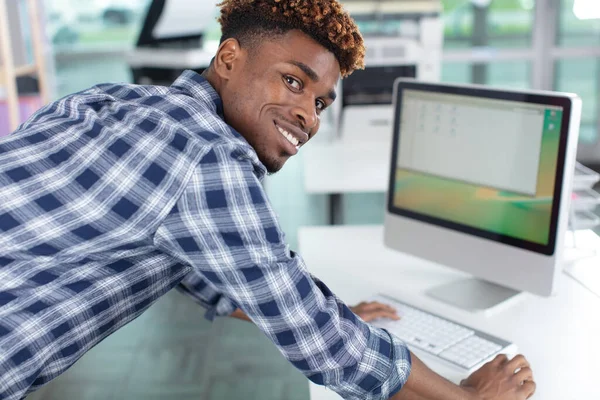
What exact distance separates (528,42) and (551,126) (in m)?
4.18

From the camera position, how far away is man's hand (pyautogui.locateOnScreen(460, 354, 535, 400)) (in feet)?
3.85

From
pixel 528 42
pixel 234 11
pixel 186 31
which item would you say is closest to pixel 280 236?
pixel 234 11

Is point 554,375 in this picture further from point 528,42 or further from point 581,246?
point 528,42

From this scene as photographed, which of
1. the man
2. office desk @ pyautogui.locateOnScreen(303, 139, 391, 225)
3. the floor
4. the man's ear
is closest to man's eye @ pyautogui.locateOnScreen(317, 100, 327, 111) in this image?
the man

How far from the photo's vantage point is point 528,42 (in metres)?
5.26

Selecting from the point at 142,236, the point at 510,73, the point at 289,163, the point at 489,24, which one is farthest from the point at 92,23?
the point at 142,236

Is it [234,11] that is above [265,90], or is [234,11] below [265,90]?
above

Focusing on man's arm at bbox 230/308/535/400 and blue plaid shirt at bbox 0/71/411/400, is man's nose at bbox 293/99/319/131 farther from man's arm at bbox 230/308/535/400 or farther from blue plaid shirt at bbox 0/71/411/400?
man's arm at bbox 230/308/535/400

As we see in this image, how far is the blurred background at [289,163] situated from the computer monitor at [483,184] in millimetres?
1163

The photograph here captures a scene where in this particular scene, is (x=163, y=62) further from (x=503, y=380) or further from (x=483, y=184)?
(x=503, y=380)

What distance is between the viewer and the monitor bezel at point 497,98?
1.39 m

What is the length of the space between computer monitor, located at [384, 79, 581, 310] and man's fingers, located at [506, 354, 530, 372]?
0.25 metres

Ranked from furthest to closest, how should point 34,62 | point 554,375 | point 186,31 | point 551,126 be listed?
point 186,31 → point 34,62 → point 551,126 → point 554,375

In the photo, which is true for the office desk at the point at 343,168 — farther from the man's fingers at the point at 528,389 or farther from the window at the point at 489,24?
the window at the point at 489,24
